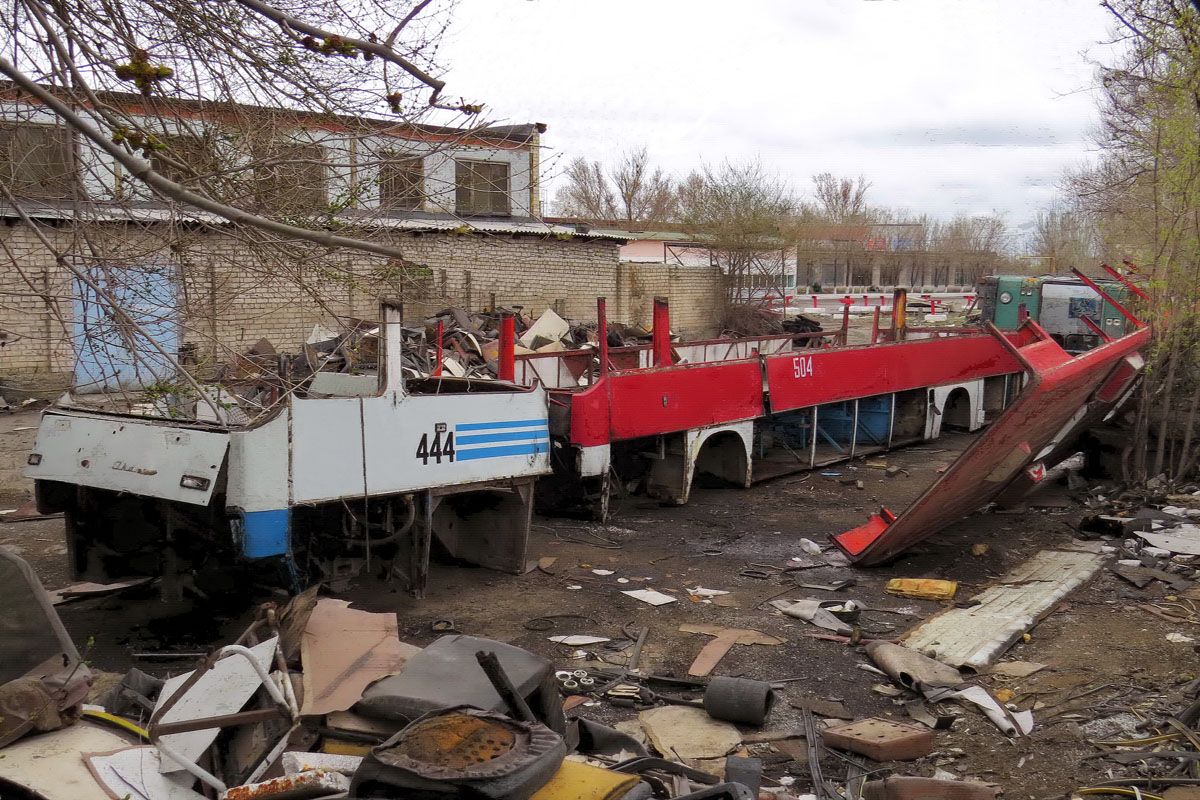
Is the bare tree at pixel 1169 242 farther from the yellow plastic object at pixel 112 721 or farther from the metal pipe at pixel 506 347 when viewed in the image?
the yellow plastic object at pixel 112 721

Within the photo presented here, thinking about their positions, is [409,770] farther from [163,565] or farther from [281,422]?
[163,565]

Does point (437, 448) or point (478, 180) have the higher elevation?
point (478, 180)

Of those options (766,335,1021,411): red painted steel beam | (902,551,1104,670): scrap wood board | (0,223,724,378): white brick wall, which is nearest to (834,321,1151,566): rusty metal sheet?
(902,551,1104,670): scrap wood board

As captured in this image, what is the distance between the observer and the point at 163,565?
6.11m

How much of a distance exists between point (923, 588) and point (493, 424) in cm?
340

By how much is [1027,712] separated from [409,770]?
11.0 feet

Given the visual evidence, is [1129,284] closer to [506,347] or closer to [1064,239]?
[506,347]

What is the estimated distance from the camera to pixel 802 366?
1068 cm

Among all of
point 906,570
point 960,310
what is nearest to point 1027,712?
point 906,570

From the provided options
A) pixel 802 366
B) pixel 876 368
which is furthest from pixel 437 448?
pixel 876 368

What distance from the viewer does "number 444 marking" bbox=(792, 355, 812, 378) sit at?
1059 cm

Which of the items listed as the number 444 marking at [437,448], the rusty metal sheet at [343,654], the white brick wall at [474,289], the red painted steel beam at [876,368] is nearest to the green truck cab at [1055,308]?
the red painted steel beam at [876,368]

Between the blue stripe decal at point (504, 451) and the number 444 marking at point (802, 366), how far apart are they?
4305 mm

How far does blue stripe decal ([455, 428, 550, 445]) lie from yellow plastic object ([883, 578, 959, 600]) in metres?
2.88
